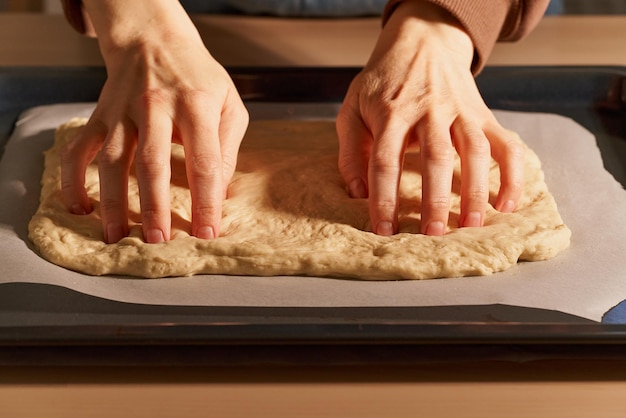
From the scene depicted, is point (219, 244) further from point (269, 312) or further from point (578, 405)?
point (578, 405)

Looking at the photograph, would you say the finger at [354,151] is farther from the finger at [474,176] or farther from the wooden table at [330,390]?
the wooden table at [330,390]

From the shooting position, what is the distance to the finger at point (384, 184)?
932 mm

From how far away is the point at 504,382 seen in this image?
749 millimetres

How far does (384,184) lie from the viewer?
0.94 meters

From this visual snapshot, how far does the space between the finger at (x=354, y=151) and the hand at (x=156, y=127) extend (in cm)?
13

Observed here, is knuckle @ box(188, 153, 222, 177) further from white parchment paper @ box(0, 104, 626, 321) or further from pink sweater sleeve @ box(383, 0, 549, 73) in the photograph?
pink sweater sleeve @ box(383, 0, 549, 73)

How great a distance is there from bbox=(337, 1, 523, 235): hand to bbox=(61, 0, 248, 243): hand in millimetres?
155

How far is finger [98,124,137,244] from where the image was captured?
3.04ft

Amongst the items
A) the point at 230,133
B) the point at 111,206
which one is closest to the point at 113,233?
the point at 111,206

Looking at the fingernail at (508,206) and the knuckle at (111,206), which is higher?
the fingernail at (508,206)

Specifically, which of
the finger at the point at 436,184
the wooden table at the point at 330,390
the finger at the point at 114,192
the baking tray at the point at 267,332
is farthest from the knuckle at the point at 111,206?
the finger at the point at 436,184

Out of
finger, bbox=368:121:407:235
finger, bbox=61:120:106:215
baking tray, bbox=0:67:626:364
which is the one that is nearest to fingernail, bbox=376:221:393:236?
finger, bbox=368:121:407:235

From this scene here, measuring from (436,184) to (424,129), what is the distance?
0.08m

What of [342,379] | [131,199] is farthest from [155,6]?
[342,379]
